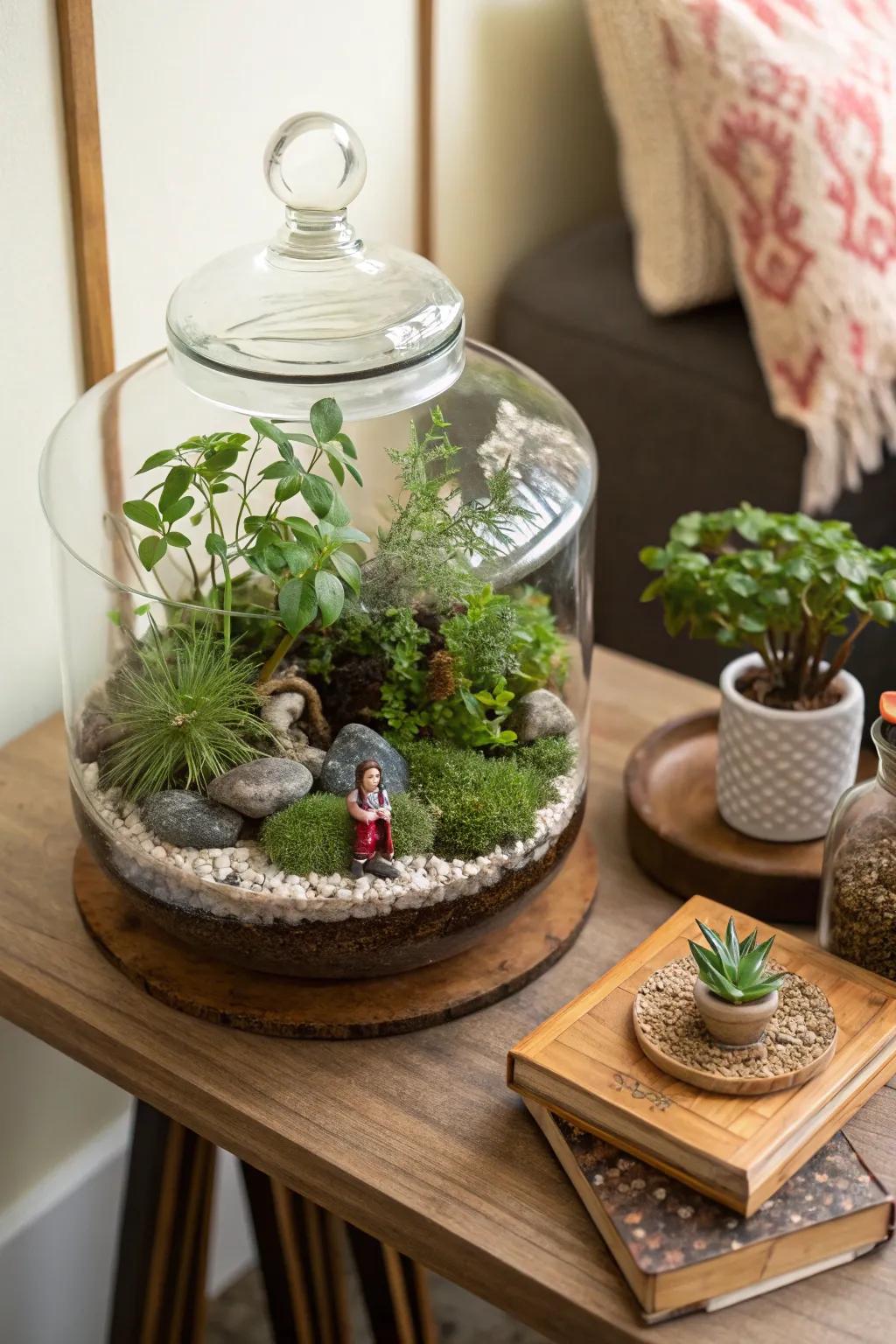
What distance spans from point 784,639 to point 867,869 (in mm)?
249

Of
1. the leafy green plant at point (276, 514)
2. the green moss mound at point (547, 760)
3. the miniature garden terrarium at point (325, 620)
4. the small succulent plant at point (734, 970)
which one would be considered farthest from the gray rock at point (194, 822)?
the small succulent plant at point (734, 970)

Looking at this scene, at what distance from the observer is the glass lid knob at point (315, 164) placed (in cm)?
96

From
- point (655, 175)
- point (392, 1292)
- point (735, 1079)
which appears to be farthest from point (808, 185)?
point (392, 1292)

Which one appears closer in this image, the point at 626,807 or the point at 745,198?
the point at 626,807

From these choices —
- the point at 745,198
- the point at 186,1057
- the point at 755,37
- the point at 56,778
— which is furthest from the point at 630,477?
the point at 186,1057

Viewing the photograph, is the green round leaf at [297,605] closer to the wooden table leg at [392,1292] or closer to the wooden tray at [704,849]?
the wooden tray at [704,849]

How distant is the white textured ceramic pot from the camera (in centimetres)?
111

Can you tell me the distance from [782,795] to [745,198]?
67 cm

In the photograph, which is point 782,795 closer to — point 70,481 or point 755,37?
point 70,481

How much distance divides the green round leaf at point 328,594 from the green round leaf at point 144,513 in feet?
0.45

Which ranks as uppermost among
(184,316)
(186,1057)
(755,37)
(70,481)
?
(755,37)

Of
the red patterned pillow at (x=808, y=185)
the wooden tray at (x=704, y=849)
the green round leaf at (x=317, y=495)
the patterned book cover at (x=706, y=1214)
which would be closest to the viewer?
the patterned book cover at (x=706, y=1214)

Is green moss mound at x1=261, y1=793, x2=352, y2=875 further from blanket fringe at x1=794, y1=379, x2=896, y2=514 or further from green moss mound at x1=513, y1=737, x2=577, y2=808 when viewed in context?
blanket fringe at x1=794, y1=379, x2=896, y2=514

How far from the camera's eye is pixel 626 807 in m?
1.20
